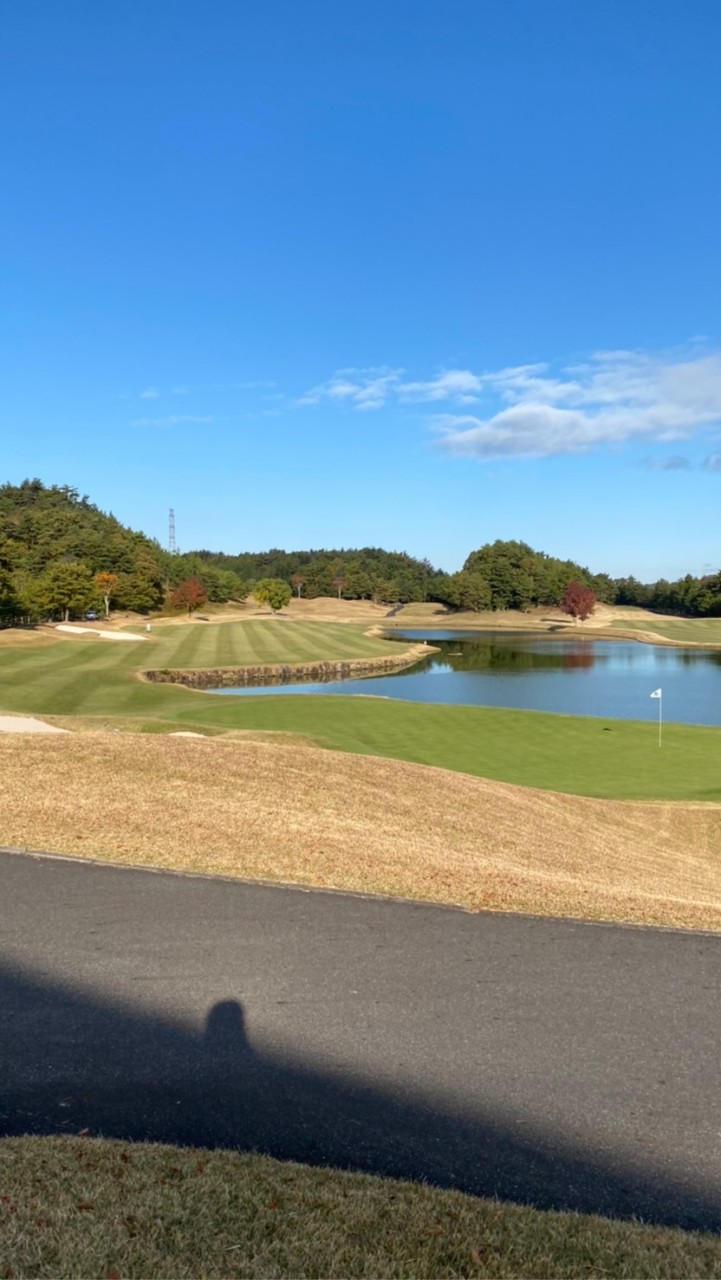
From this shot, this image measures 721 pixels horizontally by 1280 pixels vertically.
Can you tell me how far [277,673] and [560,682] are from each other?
1947cm

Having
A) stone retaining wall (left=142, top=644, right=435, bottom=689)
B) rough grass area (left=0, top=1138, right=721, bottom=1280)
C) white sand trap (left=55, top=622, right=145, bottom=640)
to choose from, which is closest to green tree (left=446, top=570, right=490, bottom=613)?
stone retaining wall (left=142, top=644, right=435, bottom=689)

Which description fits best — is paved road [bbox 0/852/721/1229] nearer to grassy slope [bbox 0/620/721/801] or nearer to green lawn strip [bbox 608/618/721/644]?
grassy slope [bbox 0/620/721/801]

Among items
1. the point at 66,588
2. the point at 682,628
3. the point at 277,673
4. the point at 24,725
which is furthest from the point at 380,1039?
the point at 682,628

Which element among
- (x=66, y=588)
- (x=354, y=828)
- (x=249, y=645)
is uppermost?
(x=66, y=588)

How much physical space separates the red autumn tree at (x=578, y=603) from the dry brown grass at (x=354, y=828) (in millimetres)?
119974

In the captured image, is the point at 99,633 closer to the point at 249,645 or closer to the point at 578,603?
the point at 249,645

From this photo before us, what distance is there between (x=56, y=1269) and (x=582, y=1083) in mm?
3666

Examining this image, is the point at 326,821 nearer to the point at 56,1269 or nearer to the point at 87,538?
the point at 56,1269

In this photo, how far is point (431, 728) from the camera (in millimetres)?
33438

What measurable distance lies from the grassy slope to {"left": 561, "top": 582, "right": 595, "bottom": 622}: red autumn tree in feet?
320

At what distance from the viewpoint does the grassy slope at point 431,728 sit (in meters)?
26.4

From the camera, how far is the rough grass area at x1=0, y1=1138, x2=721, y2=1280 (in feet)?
12.6

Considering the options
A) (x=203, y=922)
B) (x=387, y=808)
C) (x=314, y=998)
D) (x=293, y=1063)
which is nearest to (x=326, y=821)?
(x=387, y=808)

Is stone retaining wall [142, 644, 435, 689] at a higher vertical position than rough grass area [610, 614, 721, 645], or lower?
lower
